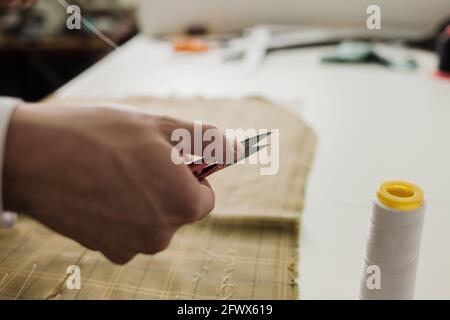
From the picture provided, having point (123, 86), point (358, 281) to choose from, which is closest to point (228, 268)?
point (358, 281)

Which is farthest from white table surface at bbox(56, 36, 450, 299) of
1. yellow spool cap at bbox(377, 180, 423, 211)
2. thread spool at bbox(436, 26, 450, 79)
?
yellow spool cap at bbox(377, 180, 423, 211)

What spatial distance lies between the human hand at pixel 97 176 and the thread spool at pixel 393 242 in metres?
0.19

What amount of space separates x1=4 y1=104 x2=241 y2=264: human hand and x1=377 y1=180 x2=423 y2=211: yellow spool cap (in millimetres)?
185

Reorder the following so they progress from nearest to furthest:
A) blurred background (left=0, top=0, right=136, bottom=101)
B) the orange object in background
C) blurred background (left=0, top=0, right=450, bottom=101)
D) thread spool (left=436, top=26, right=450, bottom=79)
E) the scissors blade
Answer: the scissors blade, thread spool (left=436, top=26, right=450, bottom=79), blurred background (left=0, top=0, right=450, bottom=101), the orange object in background, blurred background (left=0, top=0, right=136, bottom=101)

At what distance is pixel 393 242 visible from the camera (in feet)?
1.51

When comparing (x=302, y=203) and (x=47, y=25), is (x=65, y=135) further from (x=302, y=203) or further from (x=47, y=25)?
(x=47, y=25)

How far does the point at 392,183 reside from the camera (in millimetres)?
477

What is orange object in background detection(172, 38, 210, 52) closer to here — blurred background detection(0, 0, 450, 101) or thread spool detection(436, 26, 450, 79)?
blurred background detection(0, 0, 450, 101)

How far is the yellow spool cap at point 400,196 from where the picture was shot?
1.45 ft

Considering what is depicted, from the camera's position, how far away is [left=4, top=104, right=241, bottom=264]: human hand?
380 mm

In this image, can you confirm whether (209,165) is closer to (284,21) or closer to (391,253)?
(391,253)

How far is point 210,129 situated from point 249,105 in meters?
0.60

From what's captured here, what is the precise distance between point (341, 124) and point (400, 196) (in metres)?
0.53

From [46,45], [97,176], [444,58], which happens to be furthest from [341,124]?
[46,45]
